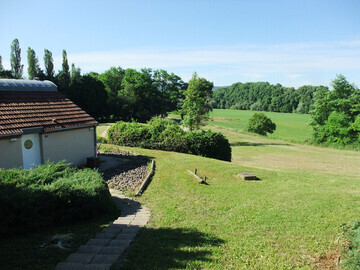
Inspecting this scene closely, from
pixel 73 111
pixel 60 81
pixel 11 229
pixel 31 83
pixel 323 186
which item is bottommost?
pixel 323 186

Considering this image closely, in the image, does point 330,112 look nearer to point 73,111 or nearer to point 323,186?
point 323,186

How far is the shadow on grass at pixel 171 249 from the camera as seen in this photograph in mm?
5840

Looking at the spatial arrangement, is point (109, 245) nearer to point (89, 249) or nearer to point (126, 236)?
point (89, 249)

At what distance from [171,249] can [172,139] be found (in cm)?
1752

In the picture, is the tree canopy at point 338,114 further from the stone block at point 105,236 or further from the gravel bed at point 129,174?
the stone block at point 105,236

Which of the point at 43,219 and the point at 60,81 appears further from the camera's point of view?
the point at 60,81

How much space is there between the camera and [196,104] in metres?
36.4

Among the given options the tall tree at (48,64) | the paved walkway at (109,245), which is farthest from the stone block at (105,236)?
the tall tree at (48,64)

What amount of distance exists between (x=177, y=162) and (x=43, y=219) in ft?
38.4

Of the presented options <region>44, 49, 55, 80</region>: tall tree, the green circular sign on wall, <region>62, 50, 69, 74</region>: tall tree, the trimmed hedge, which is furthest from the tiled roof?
<region>62, 50, 69, 74</region>: tall tree

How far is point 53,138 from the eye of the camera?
15305mm

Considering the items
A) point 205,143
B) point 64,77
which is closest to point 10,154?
point 205,143

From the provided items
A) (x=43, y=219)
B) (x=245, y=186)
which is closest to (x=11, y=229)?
(x=43, y=219)

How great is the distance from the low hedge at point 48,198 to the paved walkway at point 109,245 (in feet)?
3.42
